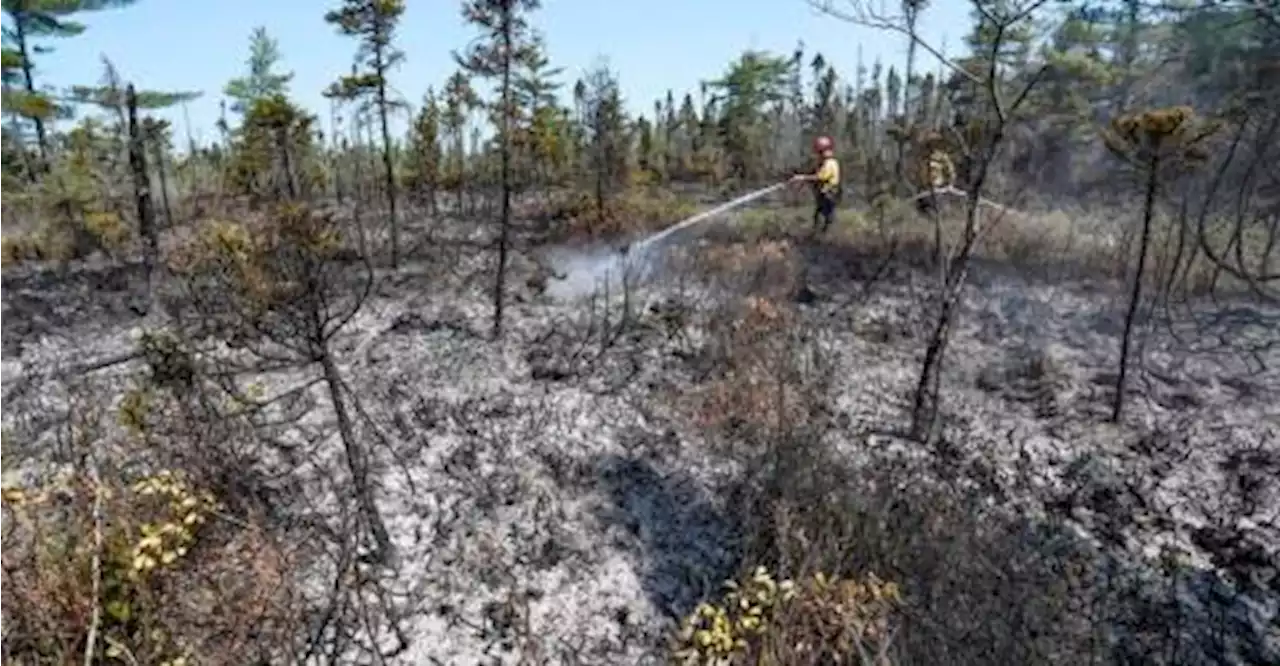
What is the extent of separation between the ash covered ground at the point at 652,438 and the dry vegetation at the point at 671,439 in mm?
49

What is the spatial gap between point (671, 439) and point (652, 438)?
21cm

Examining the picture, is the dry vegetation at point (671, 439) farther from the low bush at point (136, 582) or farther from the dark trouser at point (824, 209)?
the dark trouser at point (824, 209)

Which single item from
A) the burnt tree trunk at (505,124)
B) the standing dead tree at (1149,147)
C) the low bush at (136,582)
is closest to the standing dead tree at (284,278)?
the low bush at (136,582)

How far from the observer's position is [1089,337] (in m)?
14.5

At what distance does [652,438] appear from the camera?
9.88 m

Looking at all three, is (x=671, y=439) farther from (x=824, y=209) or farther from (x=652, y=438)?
(x=824, y=209)

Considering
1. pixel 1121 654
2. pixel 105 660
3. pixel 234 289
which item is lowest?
pixel 1121 654

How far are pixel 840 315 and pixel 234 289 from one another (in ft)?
33.3

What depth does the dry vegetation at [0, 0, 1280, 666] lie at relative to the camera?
19.6ft

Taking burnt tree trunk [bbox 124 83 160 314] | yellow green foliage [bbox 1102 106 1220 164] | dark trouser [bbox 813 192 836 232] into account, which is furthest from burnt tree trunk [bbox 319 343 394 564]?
dark trouser [bbox 813 192 836 232]

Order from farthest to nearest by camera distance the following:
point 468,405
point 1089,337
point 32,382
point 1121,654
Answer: point 1089,337
point 32,382
point 468,405
point 1121,654

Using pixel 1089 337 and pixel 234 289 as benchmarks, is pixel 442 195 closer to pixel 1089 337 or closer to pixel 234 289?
pixel 1089 337

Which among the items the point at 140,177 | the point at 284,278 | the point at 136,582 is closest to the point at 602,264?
the point at 140,177

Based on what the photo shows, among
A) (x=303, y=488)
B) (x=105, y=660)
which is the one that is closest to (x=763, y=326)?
(x=303, y=488)
